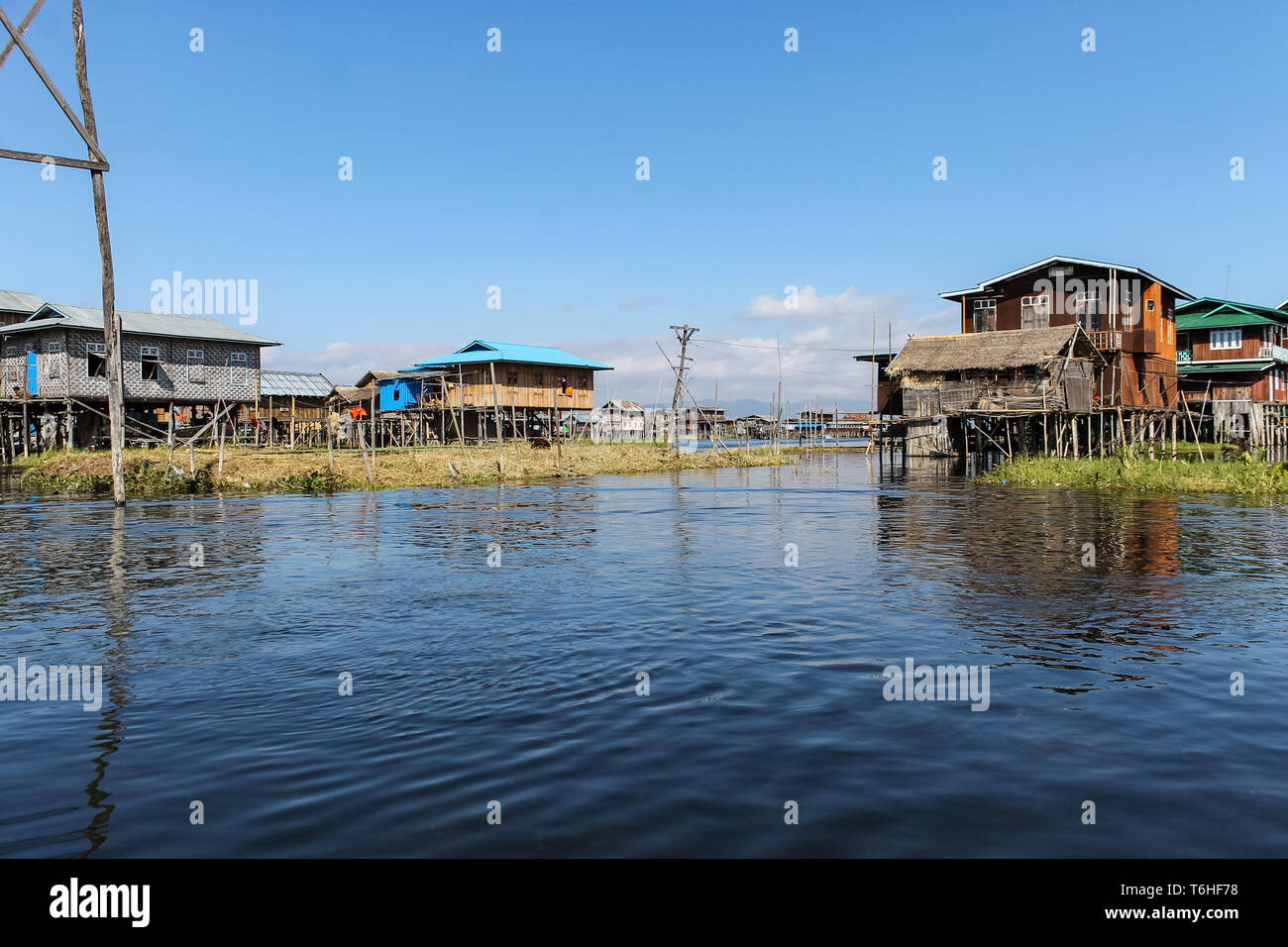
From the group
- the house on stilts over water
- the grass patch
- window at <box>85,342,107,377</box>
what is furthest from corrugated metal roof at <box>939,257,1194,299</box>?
window at <box>85,342,107,377</box>

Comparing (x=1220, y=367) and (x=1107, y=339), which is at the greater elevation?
(x=1107, y=339)

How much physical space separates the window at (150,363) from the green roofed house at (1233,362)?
178 ft

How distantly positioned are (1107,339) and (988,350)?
6.67m

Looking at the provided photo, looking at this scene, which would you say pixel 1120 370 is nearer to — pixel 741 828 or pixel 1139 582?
pixel 1139 582

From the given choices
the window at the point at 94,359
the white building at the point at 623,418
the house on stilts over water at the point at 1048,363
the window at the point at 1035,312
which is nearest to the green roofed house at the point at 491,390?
the window at the point at 94,359

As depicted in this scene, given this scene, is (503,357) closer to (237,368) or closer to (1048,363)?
(237,368)

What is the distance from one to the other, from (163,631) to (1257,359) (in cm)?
5846

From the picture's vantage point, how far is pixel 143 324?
4112 cm

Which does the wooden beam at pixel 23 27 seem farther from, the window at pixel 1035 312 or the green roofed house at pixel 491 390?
the window at pixel 1035 312

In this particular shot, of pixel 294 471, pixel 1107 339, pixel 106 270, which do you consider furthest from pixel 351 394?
pixel 1107 339

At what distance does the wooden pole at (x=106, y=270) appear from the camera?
69.0ft
